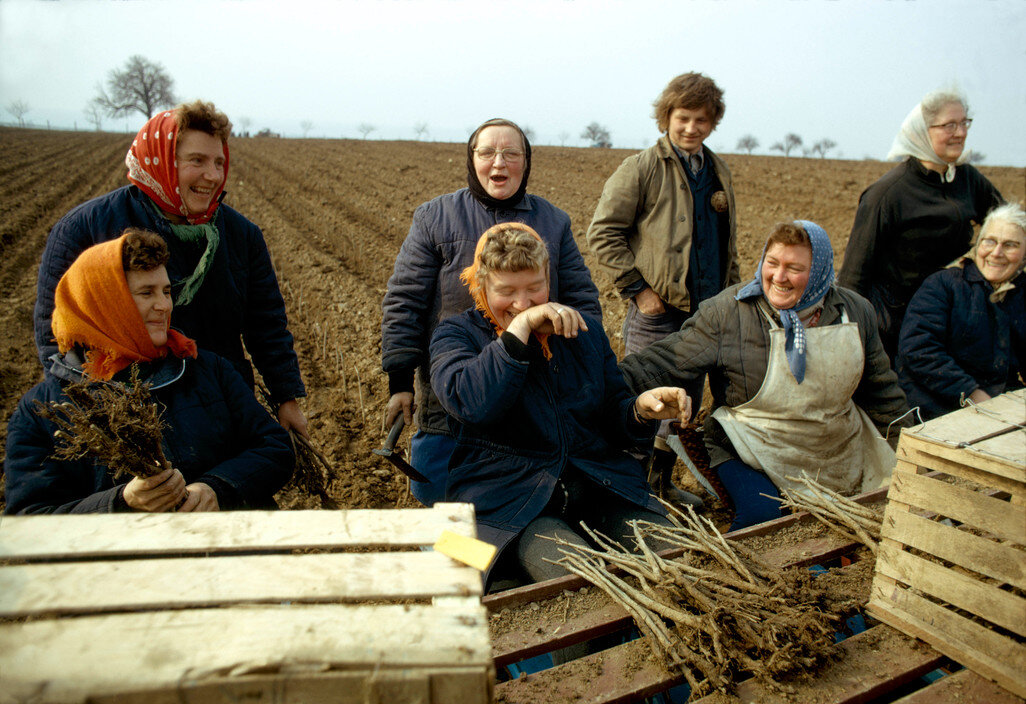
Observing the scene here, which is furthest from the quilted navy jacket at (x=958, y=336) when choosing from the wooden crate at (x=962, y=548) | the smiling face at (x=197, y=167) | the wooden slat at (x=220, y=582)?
the smiling face at (x=197, y=167)

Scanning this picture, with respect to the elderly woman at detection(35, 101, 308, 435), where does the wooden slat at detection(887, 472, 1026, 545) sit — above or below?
below

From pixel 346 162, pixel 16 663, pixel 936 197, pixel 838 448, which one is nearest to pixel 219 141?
pixel 16 663

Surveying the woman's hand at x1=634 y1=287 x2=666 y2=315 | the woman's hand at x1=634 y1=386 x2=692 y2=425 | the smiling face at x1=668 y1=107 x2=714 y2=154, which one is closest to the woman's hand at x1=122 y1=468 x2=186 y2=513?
the woman's hand at x1=634 y1=386 x2=692 y2=425

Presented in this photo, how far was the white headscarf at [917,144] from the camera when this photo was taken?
3.42 meters

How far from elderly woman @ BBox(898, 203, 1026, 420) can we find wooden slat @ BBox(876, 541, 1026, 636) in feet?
6.67

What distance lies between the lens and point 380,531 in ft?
4.26

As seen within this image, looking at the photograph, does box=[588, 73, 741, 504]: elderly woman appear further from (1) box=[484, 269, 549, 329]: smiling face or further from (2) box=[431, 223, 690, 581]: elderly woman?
(1) box=[484, 269, 549, 329]: smiling face

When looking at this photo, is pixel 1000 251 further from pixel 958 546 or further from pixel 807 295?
pixel 958 546

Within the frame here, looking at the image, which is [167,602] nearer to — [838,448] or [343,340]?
[838,448]

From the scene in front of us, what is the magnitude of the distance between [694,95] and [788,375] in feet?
5.18

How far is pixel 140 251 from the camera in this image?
2.04m

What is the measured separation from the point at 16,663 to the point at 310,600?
412mm

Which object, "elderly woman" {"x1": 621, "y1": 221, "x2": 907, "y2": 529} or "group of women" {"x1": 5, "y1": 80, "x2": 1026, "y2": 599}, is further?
"elderly woman" {"x1": 621, "y1": 221, "x2": 907, "y2": 529}

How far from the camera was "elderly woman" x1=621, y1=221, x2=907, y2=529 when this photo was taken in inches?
105
